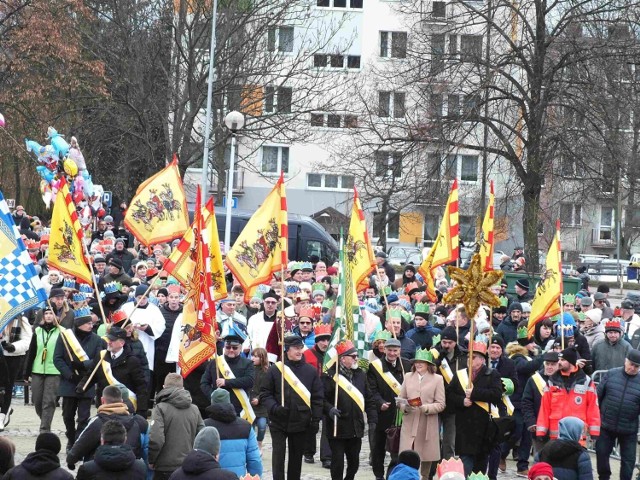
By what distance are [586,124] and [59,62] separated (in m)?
14.9

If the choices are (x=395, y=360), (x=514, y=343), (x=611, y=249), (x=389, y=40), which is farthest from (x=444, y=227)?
(x=611, y=249)

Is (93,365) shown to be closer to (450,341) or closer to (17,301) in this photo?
(17,301)

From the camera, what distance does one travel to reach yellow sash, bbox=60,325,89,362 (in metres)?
15.7

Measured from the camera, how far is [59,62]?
129 ft

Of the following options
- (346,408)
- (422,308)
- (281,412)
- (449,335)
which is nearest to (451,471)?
(281,412)

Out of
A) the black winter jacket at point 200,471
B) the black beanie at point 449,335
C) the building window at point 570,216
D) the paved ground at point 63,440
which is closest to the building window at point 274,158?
the building window at point 570,216

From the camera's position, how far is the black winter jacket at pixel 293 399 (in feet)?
46.8

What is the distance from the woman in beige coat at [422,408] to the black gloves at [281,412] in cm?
122

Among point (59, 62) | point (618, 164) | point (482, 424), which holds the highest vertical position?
point (59, 62)

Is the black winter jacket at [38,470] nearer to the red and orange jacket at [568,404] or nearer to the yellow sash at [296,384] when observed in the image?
the yellow sash at [296,384]

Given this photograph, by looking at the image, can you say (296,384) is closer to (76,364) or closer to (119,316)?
(76,364)

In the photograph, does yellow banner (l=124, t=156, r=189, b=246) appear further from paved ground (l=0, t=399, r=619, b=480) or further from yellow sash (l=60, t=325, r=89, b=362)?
yellow sash (l=60, t=325, r=89, b=362)

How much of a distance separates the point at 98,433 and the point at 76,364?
4372mm

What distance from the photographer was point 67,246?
674 inches
